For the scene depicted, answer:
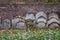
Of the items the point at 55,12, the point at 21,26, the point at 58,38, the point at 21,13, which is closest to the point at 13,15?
the point at 21,13

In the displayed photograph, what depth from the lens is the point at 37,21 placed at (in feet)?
27.4

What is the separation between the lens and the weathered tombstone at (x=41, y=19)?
8.20m

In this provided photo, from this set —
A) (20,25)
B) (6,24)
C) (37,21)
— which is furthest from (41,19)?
(6,24)

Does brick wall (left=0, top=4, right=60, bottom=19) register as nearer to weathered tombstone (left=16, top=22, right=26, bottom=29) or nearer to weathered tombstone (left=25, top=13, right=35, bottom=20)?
weathered tombstone (left=25, top=13, right=35, bottom=20)

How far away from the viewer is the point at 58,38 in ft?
18.2

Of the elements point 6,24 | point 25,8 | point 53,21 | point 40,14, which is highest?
point 25,8

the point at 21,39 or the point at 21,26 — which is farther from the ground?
the point at 21,39

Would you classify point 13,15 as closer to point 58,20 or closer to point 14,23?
point 14,23

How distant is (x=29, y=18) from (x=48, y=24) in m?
0.67

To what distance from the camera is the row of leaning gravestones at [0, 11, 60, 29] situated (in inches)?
320

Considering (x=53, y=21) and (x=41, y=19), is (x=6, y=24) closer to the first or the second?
(x=41, y=19)

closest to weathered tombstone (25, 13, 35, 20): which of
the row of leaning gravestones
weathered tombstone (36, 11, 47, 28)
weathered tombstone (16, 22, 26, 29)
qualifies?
the row of leaning gravestones

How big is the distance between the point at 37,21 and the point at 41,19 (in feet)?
0.49

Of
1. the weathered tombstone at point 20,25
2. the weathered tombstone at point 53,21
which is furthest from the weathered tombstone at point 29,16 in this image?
the weathered tombstone at point 53,21
